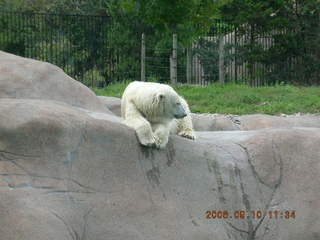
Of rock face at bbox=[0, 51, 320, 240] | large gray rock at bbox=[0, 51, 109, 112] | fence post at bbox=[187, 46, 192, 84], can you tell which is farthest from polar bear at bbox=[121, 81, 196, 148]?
fence post at bbox=[187, 46, 192, 84]

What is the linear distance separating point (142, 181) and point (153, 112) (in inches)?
28.7

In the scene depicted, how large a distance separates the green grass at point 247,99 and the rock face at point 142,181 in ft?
16.9

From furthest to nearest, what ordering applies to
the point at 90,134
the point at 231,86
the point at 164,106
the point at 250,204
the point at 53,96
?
the point at 231,86, the point at 53,96, the point at 250,204, the point at 164,106, the point at 90,134

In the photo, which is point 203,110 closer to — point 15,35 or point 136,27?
point 136,27

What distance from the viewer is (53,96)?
7.84 meters

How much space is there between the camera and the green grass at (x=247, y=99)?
12.9 m

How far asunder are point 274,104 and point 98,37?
651 centimetres

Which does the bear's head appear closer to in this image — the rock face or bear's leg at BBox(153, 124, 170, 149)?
bear's leg at BBox(153, 124, 170, 149)

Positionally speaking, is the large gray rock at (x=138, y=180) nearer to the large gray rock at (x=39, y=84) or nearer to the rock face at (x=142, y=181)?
the rock face at (x=142, y=181)

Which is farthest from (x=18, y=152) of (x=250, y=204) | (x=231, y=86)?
(x=231, y=86)

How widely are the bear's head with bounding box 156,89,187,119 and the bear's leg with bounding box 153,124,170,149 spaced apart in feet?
0.45

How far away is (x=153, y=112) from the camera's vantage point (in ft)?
21.7

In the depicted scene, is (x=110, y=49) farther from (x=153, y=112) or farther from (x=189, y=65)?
(x=153, y=112)

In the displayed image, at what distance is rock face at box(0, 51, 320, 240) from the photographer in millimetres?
5668
